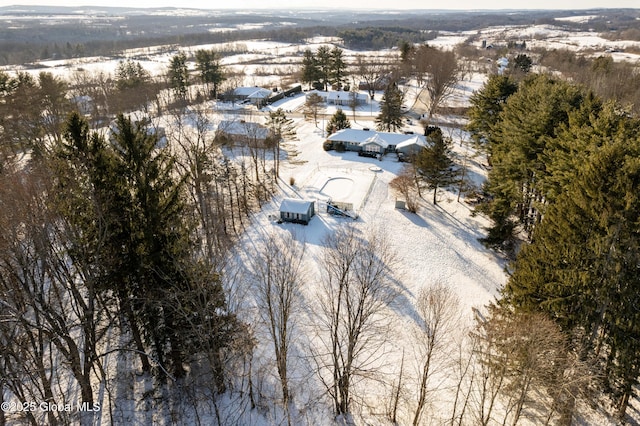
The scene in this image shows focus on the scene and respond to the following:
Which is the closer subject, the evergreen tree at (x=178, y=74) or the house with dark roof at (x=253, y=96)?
the evergreen tree at (x=178, y=74)

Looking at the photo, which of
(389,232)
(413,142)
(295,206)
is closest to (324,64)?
(413,142)

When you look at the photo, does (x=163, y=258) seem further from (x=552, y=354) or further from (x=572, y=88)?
(x=572, y=88)

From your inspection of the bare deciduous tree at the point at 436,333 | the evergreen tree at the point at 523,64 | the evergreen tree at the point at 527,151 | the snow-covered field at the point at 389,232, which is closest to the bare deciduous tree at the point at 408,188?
the snow-covered field at the point at 389,232

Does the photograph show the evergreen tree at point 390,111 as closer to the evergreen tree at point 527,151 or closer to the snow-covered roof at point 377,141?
the snow-covered roof at point 377,141

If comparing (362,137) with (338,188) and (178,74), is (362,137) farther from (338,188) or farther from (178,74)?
(178,74)

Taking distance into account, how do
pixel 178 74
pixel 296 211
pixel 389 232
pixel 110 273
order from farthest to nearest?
pixel 178 74
pixel 296 211
pixel 389 232
pixel 110 273

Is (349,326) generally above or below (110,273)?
below

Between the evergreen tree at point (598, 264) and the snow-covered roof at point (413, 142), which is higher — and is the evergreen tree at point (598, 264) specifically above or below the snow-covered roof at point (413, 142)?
above
